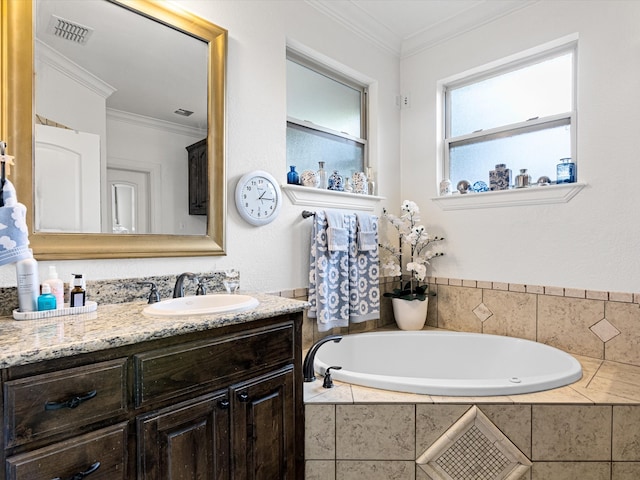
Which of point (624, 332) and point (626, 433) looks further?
point (624, 332)

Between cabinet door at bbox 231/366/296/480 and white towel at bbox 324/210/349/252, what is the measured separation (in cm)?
98

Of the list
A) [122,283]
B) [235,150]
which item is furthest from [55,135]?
[235,150]

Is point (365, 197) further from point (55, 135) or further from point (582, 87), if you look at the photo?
point (55, 135)

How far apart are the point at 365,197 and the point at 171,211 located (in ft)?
4.50

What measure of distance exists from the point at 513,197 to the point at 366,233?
972mm

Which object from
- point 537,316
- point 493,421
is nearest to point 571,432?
point 493,421

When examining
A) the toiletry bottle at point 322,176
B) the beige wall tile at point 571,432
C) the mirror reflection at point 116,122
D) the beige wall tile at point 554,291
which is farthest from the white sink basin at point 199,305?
the beige wall tile at point 554,291

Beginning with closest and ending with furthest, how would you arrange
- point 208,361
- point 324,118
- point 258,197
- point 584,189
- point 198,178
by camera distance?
point 208,361
point 198,178
point 258,197
point 584,189
point 324,118

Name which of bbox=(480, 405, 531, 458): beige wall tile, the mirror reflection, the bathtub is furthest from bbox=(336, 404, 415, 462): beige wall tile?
the mirror reflection

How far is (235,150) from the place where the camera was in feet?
6.45

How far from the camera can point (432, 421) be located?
154cm

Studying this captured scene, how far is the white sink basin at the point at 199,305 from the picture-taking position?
128 cm

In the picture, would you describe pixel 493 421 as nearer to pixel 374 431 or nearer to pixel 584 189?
pixel 374 431

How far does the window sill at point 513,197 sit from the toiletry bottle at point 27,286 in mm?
2434
